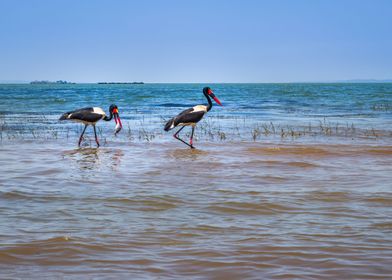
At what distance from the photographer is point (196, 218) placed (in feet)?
19.7

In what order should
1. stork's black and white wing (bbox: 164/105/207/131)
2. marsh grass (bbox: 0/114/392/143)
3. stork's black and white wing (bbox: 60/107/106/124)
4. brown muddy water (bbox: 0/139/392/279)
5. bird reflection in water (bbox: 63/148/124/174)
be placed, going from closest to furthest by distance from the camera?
brown muddy water (bbox: 0/139/392/279) → bird reflection in water (bbox: 63/148/124/174) → stork's black and white wing (bbox: 164/105/207/131) → stork's black and white wing (bbox: 60/107/106/124) → marsh grass (bbox: 0/114/392/143)

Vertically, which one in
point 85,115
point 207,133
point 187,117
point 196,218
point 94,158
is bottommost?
point 196,218

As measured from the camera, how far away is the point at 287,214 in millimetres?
6172

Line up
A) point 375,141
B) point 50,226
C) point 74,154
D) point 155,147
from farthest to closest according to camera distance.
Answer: point 375,141 → point 155,147 → point 74,154 → point 50,226

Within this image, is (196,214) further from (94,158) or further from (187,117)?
(187,117)

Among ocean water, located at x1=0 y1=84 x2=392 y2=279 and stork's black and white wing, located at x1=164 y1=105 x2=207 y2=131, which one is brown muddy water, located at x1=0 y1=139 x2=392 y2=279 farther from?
stork's black and white wing, located at x1=164 y1=105 x2=207 y2=131

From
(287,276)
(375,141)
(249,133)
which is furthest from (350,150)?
(287,276)

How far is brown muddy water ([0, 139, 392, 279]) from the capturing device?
446 cm

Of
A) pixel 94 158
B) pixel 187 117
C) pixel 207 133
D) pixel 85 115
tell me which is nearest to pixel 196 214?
pixel 94 158

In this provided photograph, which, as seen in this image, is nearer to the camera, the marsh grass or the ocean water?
the ocean water

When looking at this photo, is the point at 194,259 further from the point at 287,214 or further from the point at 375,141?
the point at 375,141

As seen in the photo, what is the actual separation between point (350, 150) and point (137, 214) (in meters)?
7.32

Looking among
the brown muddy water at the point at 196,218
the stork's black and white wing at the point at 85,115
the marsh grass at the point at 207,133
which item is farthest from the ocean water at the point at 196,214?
the marsh grass at the point at 207,133

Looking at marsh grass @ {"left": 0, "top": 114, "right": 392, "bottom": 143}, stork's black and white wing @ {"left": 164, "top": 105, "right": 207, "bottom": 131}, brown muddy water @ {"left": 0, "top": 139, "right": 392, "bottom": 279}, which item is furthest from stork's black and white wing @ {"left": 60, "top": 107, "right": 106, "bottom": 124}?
brown muddy water @ {"left": 0, "top": 139, "right": 392, "bottom": 279}
